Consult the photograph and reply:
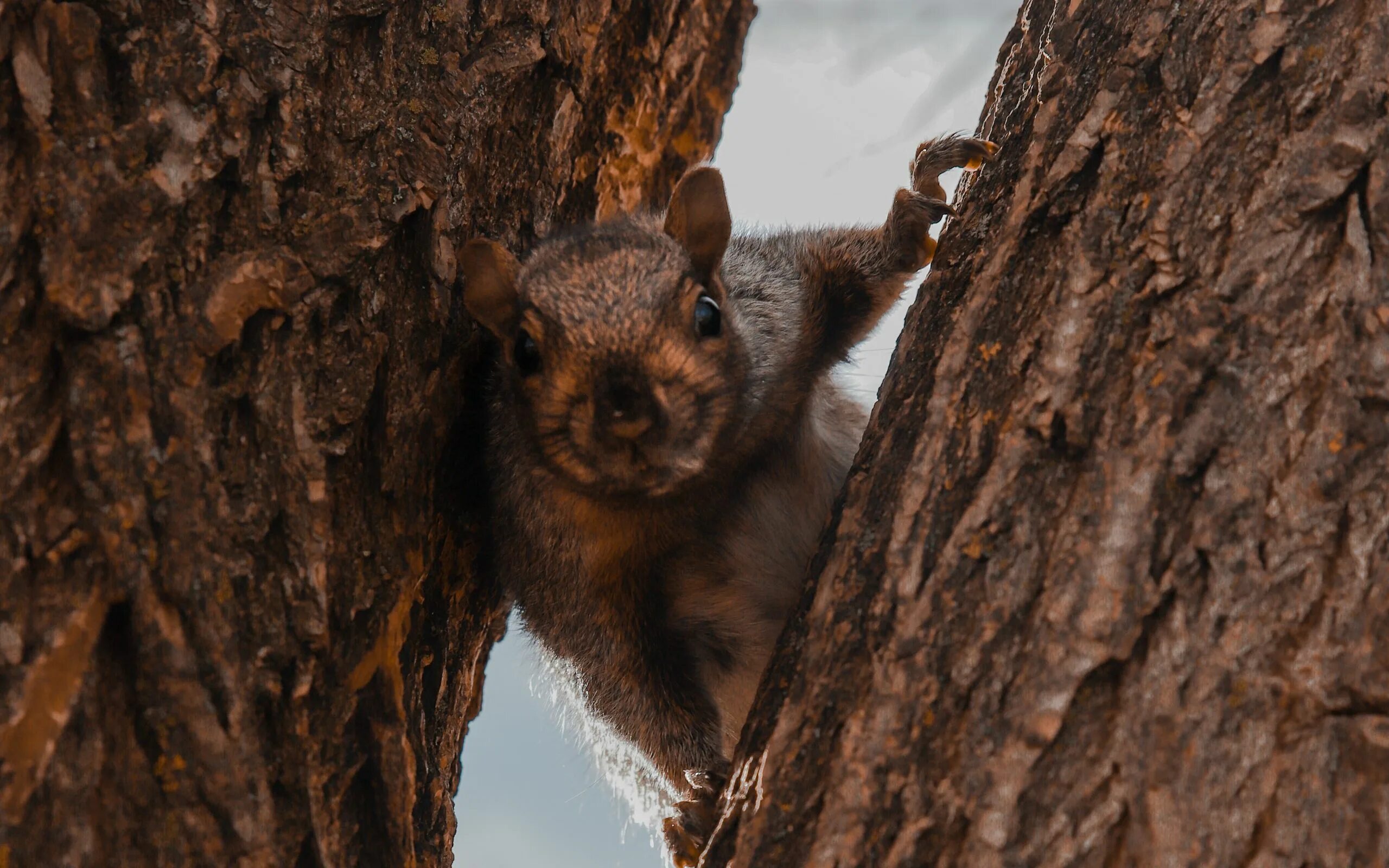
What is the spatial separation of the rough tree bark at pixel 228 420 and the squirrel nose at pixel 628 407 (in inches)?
16.9

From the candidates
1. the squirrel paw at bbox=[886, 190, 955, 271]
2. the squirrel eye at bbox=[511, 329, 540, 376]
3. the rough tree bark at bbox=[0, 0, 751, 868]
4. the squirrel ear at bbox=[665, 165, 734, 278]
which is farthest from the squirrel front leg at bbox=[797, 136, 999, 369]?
the rough tree bark at bbox=[0, 0, 751, 868]

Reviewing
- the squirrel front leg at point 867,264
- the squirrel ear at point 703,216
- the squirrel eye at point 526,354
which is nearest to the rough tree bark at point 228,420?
the squirrel eye at point 526,354

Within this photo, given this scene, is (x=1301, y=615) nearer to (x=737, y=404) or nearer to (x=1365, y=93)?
(x=1365, y=93)

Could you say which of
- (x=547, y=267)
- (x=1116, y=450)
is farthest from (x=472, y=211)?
(x=1116, y=450)

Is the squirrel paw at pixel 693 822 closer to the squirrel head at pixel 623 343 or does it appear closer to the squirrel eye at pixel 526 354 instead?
the squirrel head at pixel 623 343

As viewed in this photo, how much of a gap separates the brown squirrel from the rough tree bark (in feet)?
0.92

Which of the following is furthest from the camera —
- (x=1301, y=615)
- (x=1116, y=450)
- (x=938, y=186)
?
(x=938, y=186)

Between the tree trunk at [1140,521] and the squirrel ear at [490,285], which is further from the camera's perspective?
the squirrel ear at [490,285]

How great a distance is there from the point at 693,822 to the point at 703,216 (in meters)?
1.53

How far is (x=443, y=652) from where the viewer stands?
2938mm

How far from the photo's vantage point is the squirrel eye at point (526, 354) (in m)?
2.92

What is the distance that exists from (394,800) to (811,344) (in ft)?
5.77

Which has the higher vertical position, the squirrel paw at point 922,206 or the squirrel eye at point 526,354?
the squirrel paw at point 922,206

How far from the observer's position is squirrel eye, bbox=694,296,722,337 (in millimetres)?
2957
